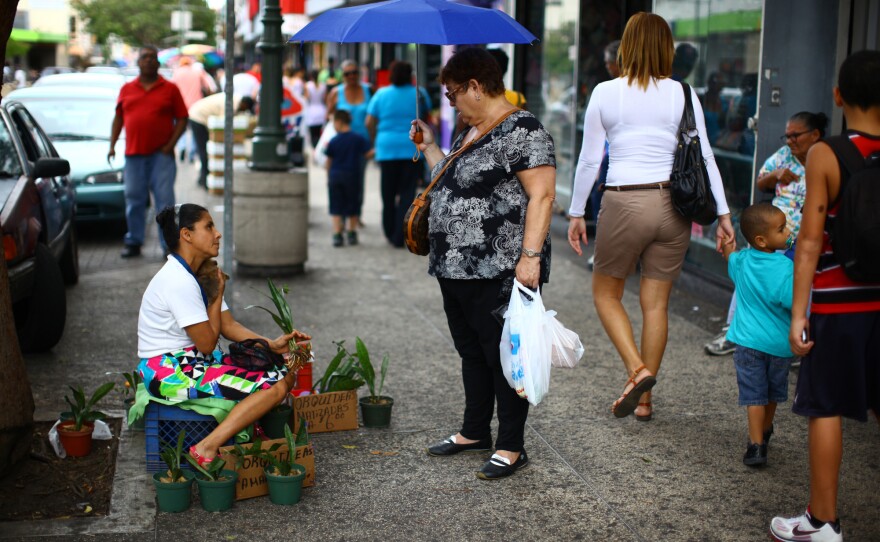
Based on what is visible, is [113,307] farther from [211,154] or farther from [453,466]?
[211,154]

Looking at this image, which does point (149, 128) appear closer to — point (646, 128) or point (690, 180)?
point (646, 128)

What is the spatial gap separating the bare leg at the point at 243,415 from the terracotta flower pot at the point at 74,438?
0.78 meters

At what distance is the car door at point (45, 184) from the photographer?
742cm

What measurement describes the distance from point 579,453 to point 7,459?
8.13ft

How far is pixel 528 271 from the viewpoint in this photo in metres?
4.31

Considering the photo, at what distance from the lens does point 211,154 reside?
1455cm

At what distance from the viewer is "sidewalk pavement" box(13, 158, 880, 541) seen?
412 cm

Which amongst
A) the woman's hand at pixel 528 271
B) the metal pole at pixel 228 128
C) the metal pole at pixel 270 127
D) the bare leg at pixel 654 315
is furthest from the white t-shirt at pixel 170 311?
the metal pole at pixel 270 127

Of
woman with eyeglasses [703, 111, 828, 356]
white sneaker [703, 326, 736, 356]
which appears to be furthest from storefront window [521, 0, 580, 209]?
woman with eyeglasses [703, 111, 828, 356]

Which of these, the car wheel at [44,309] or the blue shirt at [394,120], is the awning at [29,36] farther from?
the car wheel at [44,309]

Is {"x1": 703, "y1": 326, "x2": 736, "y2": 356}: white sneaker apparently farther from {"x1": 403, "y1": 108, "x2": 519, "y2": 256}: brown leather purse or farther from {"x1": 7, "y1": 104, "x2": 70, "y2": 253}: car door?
{"x1": 7, "y1": 104, "x2": 70, "y2": 253}: car door

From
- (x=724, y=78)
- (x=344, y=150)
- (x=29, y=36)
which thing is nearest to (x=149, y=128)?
(x=344, y=150)

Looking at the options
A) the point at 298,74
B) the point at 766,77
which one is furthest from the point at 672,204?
the point at 298,74

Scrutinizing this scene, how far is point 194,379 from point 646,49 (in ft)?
8.33
